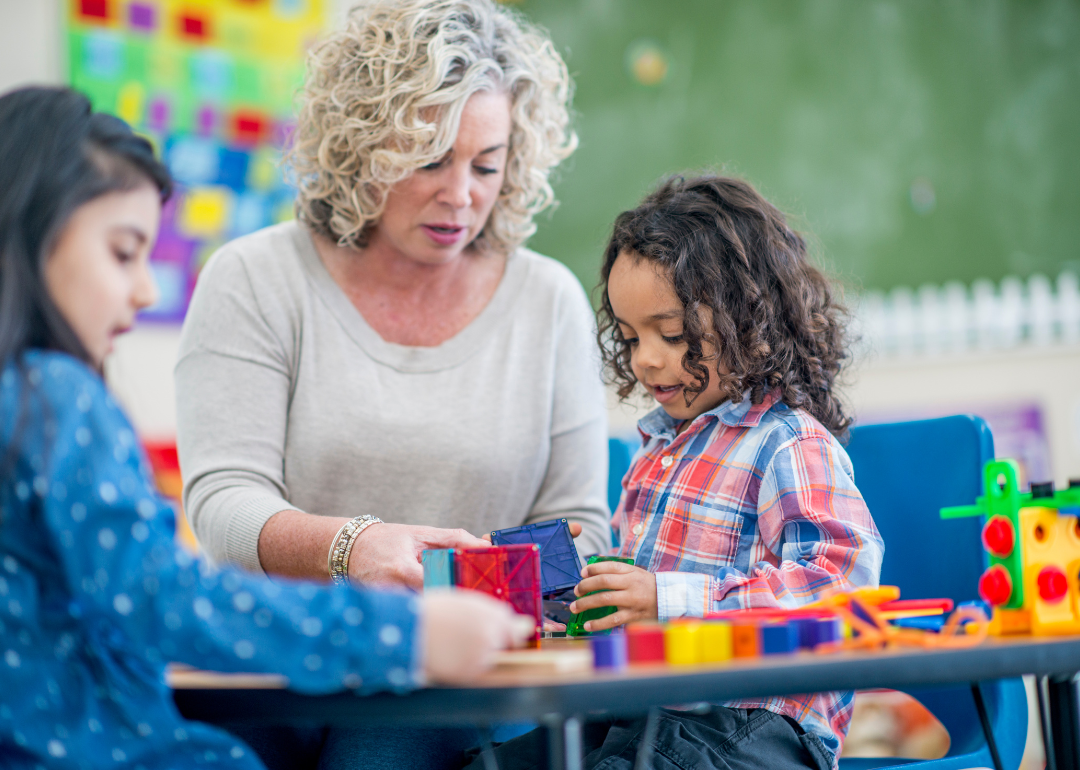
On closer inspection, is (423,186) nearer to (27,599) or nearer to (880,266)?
(27,599)

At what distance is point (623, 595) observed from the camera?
1.00m

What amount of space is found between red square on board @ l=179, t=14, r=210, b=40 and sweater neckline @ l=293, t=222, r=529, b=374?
1.76 meters

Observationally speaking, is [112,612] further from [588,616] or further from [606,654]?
[588,616]

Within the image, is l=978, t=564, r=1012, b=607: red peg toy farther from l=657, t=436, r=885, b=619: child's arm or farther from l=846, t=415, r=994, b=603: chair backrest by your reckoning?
l=846, t=415, r=994, b=603: chair backrest

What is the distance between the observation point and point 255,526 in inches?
50.8

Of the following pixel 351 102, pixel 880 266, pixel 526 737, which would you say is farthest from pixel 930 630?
pixel 880 266

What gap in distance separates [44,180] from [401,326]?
2.63 feet

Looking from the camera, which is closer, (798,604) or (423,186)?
(798,604)

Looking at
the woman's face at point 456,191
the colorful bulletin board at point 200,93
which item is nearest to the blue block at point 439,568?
the woman's face at point 456,191

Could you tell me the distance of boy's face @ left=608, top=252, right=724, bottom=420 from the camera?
48.8 inches

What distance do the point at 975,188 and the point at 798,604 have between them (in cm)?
284

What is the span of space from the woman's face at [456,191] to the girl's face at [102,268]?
66 centimetres

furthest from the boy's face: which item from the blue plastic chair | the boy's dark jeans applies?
the boy's dark jeans

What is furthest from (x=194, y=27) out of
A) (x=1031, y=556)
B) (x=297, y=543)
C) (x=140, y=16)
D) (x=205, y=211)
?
(x=1031, y=556)
